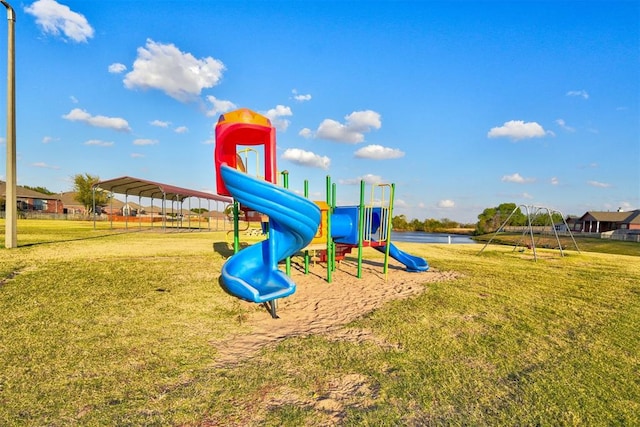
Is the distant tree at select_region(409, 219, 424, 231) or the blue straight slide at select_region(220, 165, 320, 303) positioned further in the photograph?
the distant tree at select_region(409, 219, 424, 231)

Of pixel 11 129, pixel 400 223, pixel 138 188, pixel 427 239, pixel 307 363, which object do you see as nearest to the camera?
pixel 307 363

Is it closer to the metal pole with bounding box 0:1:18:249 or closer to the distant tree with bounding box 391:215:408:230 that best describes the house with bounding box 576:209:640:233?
the distant tree with bounding box 391:215:408:230

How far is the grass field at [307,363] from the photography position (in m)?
2.63

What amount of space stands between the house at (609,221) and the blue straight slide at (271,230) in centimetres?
6556

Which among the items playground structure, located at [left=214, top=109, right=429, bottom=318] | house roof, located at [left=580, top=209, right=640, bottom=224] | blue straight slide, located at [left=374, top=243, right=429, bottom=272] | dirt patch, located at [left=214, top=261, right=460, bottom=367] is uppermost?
house roof, located at [left=580, top=209, right=640, bottom=224]

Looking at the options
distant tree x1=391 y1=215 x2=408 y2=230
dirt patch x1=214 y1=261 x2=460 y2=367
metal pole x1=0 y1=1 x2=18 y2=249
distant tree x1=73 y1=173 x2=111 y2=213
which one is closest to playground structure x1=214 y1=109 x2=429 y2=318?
dirt patch x1=214 y1=261 x2=460 y2=367

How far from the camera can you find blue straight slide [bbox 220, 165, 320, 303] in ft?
17.4

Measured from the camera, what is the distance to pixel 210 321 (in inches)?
191

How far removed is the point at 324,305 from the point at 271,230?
1.74 m

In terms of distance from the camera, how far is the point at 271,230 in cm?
627

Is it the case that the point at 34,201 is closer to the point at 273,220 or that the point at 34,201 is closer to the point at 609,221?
the point at 273,220

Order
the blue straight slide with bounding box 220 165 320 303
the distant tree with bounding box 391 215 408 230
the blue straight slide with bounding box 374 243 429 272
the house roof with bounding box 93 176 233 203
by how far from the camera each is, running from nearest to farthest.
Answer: the blue straight slide with bounding box 220 165 320 303
the blue straight slide with bounding box 374 243 429 272
the house roof with bounding box 93 176 233 203
the distant tree with bounding box 391 215 408 230

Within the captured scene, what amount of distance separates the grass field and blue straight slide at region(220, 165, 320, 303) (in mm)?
517

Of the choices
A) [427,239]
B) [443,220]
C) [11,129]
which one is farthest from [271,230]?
[443,220]
